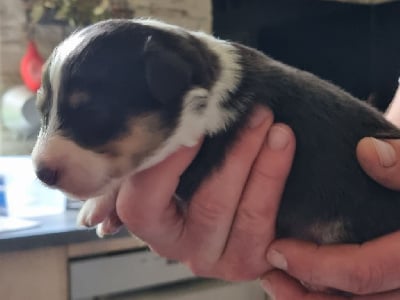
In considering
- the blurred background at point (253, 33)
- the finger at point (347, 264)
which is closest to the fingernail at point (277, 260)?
the finger at point (347, 264)

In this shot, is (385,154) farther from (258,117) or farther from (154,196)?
(154,196)

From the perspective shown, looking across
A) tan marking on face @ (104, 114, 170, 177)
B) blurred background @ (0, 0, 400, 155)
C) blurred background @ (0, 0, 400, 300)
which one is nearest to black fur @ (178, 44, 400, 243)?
tan marking on face @ (104, 114, 170, 177)

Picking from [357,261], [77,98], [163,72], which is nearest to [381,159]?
[357,261]

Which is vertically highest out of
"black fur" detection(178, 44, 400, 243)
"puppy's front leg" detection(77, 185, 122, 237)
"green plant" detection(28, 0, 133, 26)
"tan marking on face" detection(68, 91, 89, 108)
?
"tan marking on face" detection(68, 91, 89, 108)

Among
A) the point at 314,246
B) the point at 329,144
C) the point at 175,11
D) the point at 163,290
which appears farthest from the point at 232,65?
the point at 175,11

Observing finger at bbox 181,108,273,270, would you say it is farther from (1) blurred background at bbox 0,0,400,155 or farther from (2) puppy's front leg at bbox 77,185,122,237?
(1) blurred background at bbox 0,0,400,155

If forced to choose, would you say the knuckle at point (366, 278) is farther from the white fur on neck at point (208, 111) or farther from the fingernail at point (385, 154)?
the white fur on neck at point (208, 111)
